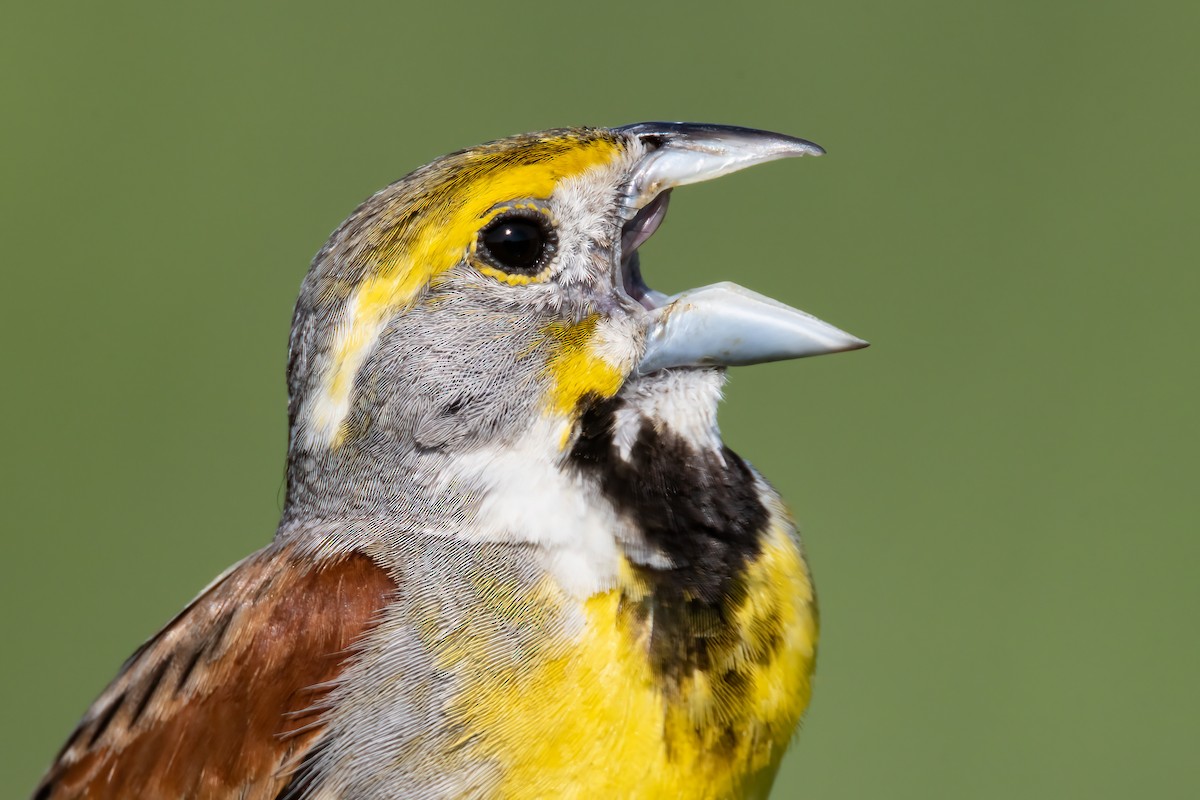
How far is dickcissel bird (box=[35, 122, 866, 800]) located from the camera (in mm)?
1987

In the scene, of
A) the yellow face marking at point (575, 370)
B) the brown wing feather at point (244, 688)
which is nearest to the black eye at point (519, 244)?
the yellow face marking at point (575, 370)

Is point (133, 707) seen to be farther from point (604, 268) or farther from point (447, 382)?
point (604, 268)

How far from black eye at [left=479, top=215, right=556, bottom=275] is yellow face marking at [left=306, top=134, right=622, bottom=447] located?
0.03 metres

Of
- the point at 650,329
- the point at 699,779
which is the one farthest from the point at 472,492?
the point at 699,779

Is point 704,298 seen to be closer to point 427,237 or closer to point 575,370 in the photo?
point 575,370

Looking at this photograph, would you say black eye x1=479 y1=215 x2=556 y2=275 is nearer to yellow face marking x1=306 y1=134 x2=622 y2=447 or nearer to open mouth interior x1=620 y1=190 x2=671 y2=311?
yellow face marking x1=306 y1=134 x2=622 y2=447

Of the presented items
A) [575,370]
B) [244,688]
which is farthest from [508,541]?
[244,688]

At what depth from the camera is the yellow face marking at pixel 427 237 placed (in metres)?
2.21

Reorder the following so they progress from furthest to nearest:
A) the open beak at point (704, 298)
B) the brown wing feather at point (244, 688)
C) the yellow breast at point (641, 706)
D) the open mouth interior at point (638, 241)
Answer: the open mouth interior at point (638, 241) → the open beak at point (704, 298) → the brown wing feather at point (244, 688) → the yellow breast at point (641, 706)

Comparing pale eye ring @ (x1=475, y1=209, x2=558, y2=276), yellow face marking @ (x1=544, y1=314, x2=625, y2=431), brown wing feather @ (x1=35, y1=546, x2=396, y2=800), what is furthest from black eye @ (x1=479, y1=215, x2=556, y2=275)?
brown wing feather @ (x1=35, y1=546, x2=396, y2=800)

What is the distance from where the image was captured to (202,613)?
2334mm

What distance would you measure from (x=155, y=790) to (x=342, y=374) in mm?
722

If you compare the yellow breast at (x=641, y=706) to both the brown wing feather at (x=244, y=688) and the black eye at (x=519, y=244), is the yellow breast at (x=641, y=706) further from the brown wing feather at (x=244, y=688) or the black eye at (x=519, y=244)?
the black eye at (x=519, y=244)

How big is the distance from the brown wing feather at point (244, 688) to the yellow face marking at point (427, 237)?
262 mm
